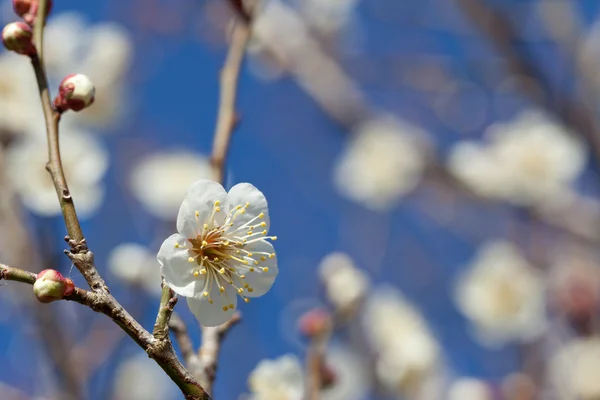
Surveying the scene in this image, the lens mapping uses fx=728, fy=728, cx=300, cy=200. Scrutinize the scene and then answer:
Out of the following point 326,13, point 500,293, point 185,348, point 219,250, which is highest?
point 326,13

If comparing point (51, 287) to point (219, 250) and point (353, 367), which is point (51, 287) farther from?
point (353, 367)

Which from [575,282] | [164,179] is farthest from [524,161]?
[164,179]

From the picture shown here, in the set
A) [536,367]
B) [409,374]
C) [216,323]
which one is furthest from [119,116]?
[216,323]

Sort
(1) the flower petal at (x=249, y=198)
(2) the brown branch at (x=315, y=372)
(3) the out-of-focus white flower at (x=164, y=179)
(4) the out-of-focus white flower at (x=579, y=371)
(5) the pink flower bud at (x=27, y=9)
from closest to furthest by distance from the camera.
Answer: (1) the flower petal at (x=249, y=198) < (5) the pink flower bud at (x=27, y=9) < (2) the brown branch at (x=315, y=372) < (4) the out-of-focus white flower at (x=579, y=371) < (3) the out-of-focus white flower at (x=164, y=179)

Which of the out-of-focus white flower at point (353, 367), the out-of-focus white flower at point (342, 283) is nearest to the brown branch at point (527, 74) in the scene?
the out-of-focus white flower at point (353, 367)

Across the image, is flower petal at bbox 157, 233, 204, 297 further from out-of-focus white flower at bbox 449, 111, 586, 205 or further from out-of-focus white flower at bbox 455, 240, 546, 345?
out-of-focus white flower at bbox 455, 240, 546, 345

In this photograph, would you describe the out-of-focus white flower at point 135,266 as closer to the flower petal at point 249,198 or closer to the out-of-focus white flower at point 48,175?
the out-of-focus white flower at point 48,175
